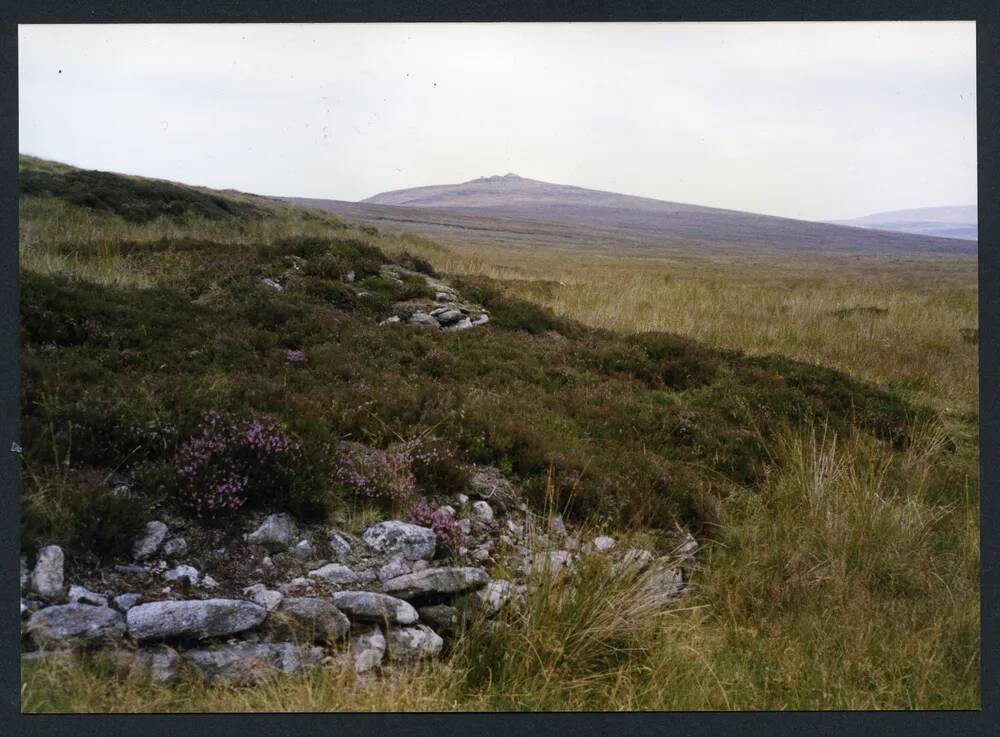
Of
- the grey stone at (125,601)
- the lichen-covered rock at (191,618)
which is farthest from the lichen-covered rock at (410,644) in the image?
the grey stone at (125,601)

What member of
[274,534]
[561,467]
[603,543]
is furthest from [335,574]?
[561,467]

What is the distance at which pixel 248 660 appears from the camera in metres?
3.54

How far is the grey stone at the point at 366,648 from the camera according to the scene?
11.8ft

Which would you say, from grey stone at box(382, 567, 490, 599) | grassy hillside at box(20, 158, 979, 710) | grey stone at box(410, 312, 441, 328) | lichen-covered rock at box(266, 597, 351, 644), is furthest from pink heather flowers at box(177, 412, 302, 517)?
grey stone at box(410, 312, 441, 328)

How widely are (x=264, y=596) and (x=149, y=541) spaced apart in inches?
29.0

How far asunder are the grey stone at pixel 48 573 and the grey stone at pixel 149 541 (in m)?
0.36

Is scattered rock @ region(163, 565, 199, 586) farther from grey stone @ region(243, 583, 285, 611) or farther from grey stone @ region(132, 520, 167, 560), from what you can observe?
grey stone @ region(243, 583, 285, 611)

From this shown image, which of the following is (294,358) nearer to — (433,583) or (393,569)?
(393,569)

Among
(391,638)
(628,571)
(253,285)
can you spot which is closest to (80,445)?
(391,638)

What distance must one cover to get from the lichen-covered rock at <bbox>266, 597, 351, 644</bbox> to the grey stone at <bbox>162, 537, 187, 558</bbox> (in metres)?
0.66

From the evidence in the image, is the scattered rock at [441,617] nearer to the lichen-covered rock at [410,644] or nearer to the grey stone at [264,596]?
the lichen-covered rock at [410,644]

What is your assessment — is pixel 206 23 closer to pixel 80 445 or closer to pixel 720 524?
pixel 80 445

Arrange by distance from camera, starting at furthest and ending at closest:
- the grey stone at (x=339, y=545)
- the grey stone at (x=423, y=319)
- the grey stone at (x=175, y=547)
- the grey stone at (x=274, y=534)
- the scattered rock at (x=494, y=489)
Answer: the grey stone at (x=423, y=319) < the scattered rock at (x=494, y=489) < the grey stone at (x=339, y=545) < the grey stone at (x=274, y=534) < the grey stone at (x=175, y=547)

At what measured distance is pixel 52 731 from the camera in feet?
12.4
